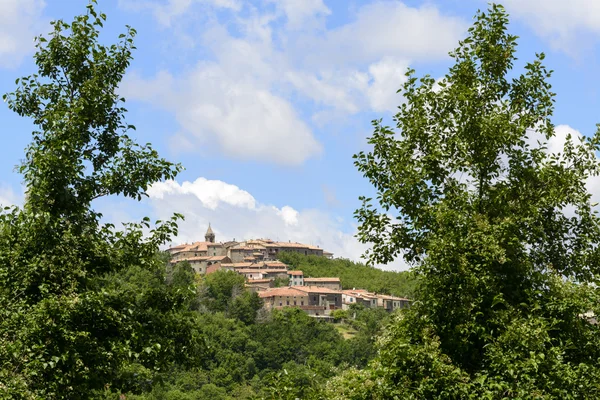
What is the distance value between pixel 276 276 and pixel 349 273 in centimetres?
1915

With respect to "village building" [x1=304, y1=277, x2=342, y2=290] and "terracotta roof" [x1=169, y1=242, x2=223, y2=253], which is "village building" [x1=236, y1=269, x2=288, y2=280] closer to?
"village building" [x1=304, y1=277, x2=342, y2=290]

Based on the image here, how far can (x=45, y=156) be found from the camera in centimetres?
980

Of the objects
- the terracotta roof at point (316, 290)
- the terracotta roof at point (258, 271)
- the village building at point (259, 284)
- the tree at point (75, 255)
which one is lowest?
the tree at point (75, 255)

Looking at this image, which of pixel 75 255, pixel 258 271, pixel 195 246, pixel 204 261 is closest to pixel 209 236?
pixel 195 246

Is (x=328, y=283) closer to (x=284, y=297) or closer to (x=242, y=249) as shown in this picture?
(x=284, y=297)

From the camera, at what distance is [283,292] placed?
136500mm

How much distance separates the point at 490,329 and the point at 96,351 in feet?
16.3

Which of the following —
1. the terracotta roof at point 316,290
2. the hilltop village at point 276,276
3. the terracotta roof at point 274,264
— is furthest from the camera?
the terracotta roof at point 274,264

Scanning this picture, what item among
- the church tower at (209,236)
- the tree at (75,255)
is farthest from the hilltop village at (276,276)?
the tree at (75,255)

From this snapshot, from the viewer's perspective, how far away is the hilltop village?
137125 mm

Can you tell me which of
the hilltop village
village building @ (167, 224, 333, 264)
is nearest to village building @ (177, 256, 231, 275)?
the hilltop village

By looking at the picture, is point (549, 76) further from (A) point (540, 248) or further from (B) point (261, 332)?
(B) point (261, 332)

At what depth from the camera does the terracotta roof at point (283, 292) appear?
13550 cm

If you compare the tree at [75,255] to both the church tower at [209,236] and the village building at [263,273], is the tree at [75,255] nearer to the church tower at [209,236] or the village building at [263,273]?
the village building at [263,273]
